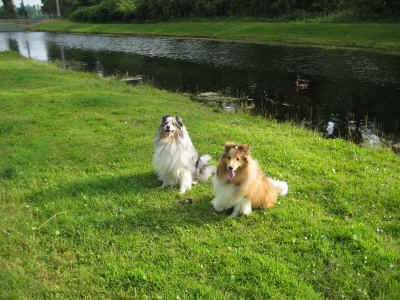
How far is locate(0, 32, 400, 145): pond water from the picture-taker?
1702cm

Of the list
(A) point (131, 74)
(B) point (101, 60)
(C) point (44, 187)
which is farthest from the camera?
(B) point (101, 60)

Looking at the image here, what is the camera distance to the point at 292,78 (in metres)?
26.2

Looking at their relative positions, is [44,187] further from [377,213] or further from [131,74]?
[131,74]

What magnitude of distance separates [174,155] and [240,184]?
2.20 meters

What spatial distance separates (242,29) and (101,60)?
31103mm

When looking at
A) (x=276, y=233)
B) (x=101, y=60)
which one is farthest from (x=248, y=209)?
(x=101, y=60)

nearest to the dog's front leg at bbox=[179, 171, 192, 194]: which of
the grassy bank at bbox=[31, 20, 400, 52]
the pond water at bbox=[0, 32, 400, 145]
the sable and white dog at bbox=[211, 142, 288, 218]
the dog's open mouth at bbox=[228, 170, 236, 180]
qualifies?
the sable and white dog at bbox=[211, 142, 288, 218]

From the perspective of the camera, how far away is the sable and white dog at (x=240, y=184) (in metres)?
6.50

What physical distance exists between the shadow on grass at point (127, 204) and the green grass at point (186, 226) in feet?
0.10

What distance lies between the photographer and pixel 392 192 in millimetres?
8109

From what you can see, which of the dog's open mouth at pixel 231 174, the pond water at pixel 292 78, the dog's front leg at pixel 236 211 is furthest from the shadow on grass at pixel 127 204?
the pond water at pixel 292 78

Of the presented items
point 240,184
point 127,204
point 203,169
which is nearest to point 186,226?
point 240,184

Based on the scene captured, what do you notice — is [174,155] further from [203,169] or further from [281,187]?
[281,187]

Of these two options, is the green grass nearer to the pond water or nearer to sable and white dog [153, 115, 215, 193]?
sable and white dog [153, 115, 215, 193]
